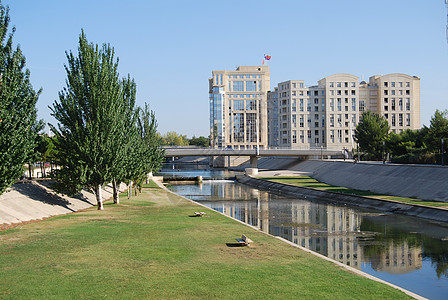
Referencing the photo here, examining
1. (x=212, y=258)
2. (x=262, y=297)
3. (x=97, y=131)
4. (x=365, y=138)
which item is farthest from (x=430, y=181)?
A: (x=365, y=138)

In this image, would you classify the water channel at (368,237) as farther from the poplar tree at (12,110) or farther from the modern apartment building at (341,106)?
the modern apartment building at (341,106)

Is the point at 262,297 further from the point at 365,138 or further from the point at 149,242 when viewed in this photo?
the point at 365,138

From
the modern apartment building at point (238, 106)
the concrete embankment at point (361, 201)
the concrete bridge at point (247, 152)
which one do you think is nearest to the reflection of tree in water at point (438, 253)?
the concrete embankment at point (361, 201)

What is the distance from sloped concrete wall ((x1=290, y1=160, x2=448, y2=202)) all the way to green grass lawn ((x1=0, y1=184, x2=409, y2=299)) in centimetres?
2972

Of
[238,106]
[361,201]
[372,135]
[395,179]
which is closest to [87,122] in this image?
[361,201]

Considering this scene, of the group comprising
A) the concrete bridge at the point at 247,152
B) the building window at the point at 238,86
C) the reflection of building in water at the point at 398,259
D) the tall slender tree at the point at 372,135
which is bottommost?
the reflection of building in water at the point at 398,259

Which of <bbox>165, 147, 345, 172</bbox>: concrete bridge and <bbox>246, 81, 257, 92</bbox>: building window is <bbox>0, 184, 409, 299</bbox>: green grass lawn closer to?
<bbox>165, 147, 345, 172</bbox>: concrete bridge

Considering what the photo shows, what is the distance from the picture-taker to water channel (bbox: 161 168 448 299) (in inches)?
799

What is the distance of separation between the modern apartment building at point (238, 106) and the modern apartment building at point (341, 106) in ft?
53.7

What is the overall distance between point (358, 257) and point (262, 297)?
1255cm

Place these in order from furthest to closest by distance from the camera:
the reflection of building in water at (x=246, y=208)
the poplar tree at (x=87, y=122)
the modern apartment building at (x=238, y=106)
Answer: the modern apartment building at (x=238, y=106), the reflection of building in water at (x=246, y=208), the poplar tree at (x=87, y=122)

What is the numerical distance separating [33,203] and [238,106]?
148498 millimetres

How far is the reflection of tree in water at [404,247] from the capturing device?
882 inches

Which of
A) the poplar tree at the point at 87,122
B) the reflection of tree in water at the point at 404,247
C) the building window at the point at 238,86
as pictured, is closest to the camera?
the reflection of tree in water at the point at 404,247
